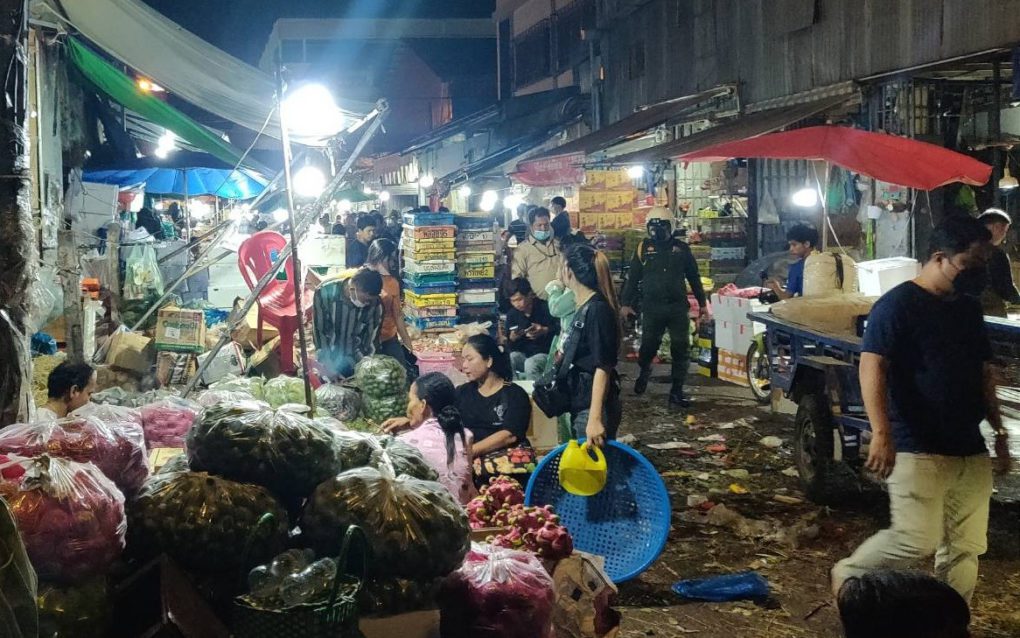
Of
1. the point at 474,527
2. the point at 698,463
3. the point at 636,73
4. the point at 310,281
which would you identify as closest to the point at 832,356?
the point at 698,463

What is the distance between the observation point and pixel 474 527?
4449 mm

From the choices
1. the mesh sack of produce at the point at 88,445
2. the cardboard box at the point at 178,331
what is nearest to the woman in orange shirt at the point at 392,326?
the cardboard box at the point at 178,331

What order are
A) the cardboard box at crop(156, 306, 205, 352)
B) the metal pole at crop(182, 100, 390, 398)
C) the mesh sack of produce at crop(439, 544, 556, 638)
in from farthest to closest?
the cardboard box at crop(156, 306, 205, 352), the metal pole at crop(182, 100, 390, 398), the mesh sack of produce at crop(439, 544, 556, 638)

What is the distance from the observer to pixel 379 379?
7.43 m

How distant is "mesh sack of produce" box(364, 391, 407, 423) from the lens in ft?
24.2

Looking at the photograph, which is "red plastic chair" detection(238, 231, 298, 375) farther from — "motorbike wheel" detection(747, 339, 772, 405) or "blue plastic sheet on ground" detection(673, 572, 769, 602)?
"motorbike wheel" detection(747, 339, 772, 405)

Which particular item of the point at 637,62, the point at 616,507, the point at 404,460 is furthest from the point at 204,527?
the point at 637,62

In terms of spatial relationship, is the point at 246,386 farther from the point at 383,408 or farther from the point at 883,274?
the point at 883,274

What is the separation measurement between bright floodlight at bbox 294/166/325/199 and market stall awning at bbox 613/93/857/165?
13.3 feet

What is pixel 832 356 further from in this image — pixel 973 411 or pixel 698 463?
pixel 973 411

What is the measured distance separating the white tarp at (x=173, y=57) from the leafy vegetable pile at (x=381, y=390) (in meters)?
2.98

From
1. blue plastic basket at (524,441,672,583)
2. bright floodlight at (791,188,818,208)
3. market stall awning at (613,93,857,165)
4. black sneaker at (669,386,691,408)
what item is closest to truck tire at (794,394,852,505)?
blue plastic basket at (524,441,672,583)

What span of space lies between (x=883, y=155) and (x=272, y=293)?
6.37 meters

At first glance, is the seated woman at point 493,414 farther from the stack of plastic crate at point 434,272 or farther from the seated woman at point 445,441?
the stack of plastic crate at point 434,272
